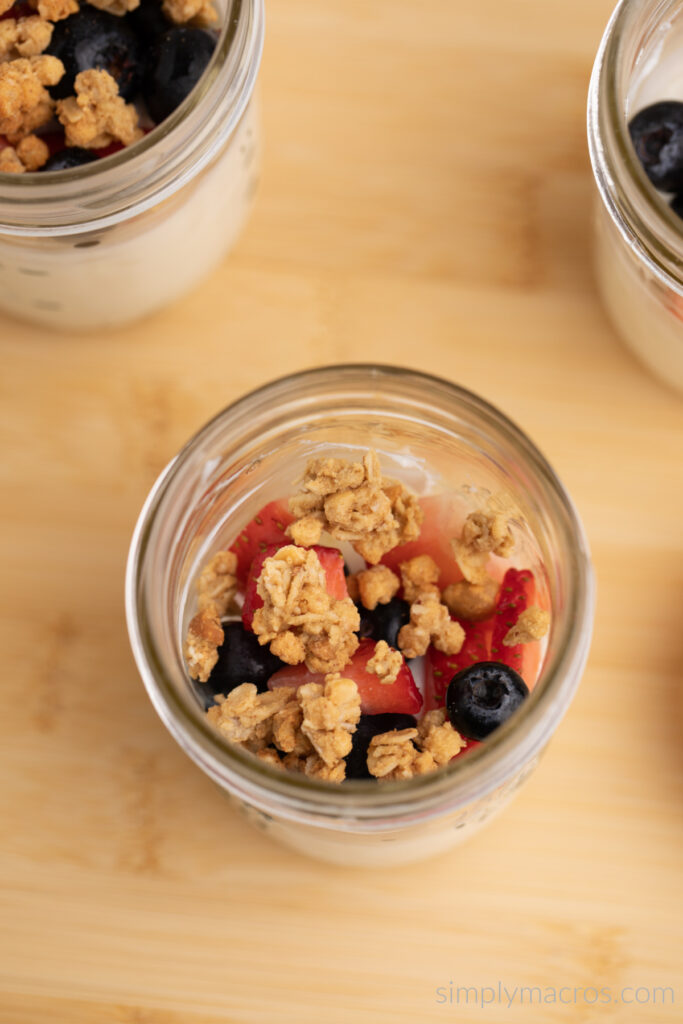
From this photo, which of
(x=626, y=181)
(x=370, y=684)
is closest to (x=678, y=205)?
(x=626, y=181)

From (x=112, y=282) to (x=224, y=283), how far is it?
0.12m

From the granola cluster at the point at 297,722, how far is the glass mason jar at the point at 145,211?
1.34ft

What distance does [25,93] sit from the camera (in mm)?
930

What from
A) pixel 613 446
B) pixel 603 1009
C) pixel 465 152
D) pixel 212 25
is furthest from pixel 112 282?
pixel 603 1009

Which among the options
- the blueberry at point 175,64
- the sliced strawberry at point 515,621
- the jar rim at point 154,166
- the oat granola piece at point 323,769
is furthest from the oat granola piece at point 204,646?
the blueberry at point 175,64

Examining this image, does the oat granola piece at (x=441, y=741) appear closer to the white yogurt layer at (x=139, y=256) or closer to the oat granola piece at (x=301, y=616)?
the oat granola piece at (x=301, y=616)

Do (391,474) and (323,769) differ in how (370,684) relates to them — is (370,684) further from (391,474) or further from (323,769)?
(391,474)

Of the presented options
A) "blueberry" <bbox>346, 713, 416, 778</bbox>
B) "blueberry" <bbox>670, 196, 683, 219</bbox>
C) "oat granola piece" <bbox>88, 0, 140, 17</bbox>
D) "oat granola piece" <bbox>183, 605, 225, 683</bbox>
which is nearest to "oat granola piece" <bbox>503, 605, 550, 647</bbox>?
"blueberry" <bbox>346, 713, 416, 778</bbox>

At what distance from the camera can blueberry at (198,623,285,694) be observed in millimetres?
835

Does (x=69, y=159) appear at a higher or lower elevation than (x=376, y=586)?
higher

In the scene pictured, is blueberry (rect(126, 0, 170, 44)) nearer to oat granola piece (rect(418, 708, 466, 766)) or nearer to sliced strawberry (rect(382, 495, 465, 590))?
sliced strawberry (rect(382, 495, 465, 590))

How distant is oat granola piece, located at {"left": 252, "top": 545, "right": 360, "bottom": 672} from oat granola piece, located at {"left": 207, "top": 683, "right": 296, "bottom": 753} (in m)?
0.03

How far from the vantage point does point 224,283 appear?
1.08m

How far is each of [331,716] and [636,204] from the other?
1.52 feet
